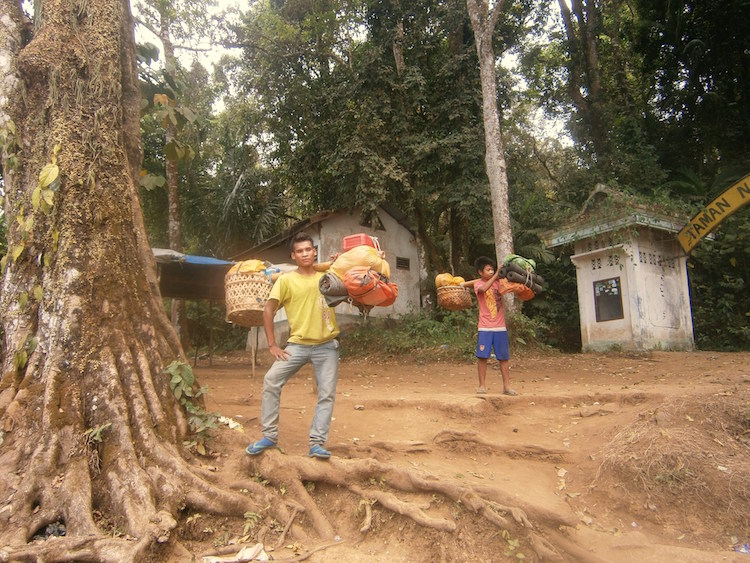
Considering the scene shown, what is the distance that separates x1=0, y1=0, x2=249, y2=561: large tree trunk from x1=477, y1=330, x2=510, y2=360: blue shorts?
13.1ft

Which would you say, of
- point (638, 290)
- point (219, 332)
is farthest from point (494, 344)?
point (219, 332)

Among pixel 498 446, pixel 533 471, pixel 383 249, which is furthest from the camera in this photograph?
pixel 383 249

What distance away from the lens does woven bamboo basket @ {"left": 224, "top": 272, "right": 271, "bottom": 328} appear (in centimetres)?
695

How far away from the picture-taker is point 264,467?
3750mm

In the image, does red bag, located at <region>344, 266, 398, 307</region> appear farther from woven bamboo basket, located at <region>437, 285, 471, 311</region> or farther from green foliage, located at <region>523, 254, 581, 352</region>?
green foliage, located at <region>523, 254, 581, 352</region>

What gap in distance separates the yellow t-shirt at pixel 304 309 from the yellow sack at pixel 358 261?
8.7 inches

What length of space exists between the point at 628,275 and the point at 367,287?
9.90m

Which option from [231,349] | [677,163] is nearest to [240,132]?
[231,349]

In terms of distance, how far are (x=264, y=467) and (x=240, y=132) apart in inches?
618

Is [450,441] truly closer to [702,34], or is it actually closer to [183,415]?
[183,415]

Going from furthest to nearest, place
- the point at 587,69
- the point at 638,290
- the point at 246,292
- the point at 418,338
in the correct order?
1. the point at 587,69
2. the point at 418,338
3. the point at 638,290
4. the point at 246,292

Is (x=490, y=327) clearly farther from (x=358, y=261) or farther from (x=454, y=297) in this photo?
(x=358, y=261)

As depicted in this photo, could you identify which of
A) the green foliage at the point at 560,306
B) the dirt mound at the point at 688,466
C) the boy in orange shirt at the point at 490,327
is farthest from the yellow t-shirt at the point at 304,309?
the green foliage at the point at 560,306

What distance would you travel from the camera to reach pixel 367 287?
3904 millimetres
